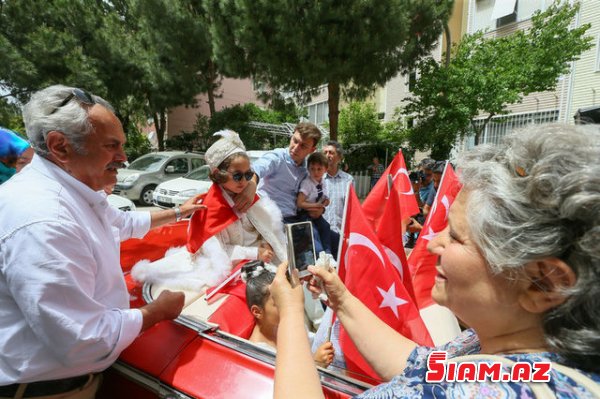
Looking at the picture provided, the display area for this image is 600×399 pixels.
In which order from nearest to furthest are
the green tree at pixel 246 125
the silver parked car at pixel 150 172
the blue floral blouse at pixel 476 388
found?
the blue floral blouse at pixel 476 388 < the silver parked car at pixel 150 172 < the green tree at pixel 246 125

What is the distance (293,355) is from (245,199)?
176 cm

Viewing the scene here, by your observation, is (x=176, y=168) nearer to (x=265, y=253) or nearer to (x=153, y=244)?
(x=153, y=244)

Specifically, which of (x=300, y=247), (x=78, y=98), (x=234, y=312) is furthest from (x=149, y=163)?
(x=300, y=247)

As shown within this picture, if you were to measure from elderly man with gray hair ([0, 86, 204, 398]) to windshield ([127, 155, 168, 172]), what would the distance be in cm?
1045

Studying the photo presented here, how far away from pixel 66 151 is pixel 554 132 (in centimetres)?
172

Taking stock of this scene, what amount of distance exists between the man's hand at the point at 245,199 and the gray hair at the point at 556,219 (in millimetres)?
1956

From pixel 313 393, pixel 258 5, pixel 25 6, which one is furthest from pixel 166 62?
pixel 313 393

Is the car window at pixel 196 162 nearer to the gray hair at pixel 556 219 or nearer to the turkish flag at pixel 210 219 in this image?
the turkish flag at pixel 210 219

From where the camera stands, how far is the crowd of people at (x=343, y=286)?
0.76 metres

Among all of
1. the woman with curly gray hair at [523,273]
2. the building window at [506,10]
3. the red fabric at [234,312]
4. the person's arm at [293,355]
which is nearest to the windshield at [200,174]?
the red fabric at [234,312]

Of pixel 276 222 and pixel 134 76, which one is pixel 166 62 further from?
pixel 276 222

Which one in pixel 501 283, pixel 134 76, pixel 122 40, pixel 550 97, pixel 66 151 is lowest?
pixel 501 283

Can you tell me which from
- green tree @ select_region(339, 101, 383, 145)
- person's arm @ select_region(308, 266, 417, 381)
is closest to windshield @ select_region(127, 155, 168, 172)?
green tree @ select_region(339, 101, 383, 145)

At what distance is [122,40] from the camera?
52.7 feet
